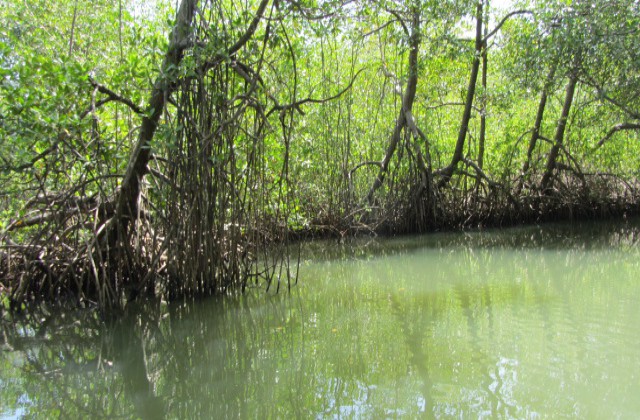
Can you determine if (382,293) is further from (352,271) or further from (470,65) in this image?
(470,65)

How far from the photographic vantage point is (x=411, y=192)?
28.7 feet

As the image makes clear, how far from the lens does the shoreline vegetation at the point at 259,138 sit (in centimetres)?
418

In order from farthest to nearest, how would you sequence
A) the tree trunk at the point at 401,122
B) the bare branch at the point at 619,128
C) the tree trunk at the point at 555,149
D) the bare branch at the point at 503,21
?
the tree trunk at the point at 555,149, the bare branch at the point at 619,128, the bare branch at the point at 503,21, the tree trunk at the point at 401,122

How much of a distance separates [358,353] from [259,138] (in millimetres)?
2139

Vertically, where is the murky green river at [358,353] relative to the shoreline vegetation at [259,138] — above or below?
below

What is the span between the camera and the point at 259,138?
4527mm

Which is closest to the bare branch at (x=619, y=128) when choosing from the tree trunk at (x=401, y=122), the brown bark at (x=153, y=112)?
the tree trunk at (x=401, y=122)

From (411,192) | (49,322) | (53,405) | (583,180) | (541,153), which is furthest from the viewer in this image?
(541,153)

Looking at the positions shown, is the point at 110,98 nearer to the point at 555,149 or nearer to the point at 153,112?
the point at 153,112

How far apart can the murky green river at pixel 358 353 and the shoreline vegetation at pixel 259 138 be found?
23.0 inches

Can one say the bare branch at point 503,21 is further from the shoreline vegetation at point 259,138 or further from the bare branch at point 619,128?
the bare branch at point 619,128

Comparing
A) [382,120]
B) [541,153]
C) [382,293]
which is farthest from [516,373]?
[541,153]

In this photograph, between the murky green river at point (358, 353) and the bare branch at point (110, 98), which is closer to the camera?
the murky green river at point (358, 353)

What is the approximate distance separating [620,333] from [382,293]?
1989 millimetres
